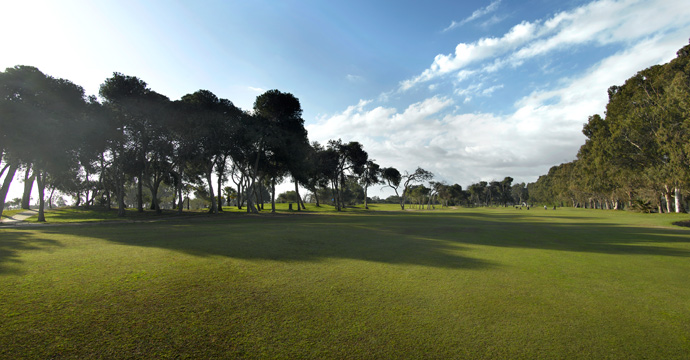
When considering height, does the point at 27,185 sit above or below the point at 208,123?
below

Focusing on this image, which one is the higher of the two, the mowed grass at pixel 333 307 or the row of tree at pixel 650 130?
the row of tree at pixel 650 130

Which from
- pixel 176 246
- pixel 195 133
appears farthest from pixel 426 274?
pixel 195 133

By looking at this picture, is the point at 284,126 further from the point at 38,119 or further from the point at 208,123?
the point at 38,119

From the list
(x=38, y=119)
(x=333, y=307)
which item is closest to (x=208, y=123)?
(x=38, y=119)

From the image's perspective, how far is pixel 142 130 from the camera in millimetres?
30047

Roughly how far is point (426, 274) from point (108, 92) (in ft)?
118

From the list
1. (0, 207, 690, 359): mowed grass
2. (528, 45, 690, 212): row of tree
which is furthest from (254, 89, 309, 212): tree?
(528, 45, 690, 212): row of tree

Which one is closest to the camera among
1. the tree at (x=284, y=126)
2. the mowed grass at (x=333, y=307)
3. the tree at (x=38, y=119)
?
the mowed grass at (x=333, y=307)

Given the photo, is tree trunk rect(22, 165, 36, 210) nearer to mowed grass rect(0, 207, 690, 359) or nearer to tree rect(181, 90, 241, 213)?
tree rect(181, 90, 241, 213)

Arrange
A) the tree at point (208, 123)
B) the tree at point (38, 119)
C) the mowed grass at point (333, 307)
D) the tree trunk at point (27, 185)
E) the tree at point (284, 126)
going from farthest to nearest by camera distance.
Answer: the tree at point (284, 126) < the tree trunk at point (27, 185) < the tree at point (208, 123) < the tree at point (38, 119) < the mowed grass at point (333, 307)

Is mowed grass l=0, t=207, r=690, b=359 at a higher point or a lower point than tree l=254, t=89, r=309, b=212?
lower

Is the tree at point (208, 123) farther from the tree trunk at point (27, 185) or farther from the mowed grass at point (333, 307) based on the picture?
the mowed grass at point (333, 307)

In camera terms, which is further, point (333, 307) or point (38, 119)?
point (38, 119)

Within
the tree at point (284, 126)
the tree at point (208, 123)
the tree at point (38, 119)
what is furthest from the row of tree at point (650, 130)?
the tree at point (38, 119)
